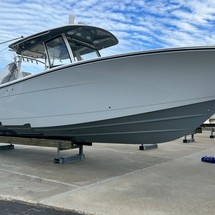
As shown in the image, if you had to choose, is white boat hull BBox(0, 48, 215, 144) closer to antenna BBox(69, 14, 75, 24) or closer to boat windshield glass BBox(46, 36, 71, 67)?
boat windshield glass BBox(46, 36, 71, 67)

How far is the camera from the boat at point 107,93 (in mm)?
4848

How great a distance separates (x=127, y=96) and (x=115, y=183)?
1.44 meters

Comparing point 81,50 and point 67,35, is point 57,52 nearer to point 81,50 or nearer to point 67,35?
point 67,35

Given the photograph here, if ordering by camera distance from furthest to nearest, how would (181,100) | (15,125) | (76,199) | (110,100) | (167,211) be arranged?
(15,125), (110,100), (181,100), (76,199), (167,211)

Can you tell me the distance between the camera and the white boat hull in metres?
4.82

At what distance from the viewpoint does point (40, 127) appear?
635cm

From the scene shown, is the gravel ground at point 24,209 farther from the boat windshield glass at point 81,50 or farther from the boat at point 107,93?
the boat windshield glass at point 81,50

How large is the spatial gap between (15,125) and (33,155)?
126cm

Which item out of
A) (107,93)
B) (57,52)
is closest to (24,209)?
(107,93)

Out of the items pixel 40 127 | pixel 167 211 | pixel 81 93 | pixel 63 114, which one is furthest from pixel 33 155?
pixel 167 211

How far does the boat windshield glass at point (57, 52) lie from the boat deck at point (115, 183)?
2.12m

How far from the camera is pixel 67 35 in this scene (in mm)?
6398

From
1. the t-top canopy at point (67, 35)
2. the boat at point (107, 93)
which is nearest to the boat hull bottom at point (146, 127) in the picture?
the boat at point (107, 93)

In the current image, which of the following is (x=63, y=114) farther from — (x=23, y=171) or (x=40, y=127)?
(x=23, y=171)
